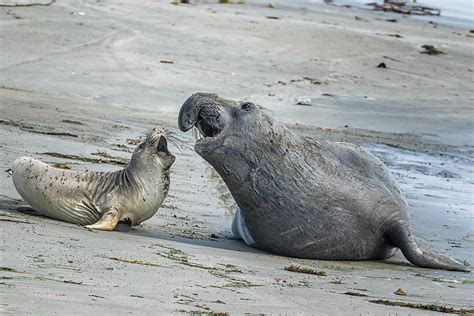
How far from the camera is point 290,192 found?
7492 millimetres

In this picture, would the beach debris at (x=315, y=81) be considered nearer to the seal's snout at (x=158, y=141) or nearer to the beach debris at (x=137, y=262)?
the seal's snout at (x=158, y=141)

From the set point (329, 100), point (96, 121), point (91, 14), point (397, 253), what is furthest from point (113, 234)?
point (91, 14)

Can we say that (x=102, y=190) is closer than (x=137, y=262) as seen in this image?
No

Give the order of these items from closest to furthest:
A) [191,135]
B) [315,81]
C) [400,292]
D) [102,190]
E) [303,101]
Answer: [400,292], [102,190], [191,135], [303,101], [315,81]

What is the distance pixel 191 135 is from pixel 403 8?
15796 mm

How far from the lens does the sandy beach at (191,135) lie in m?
5.59

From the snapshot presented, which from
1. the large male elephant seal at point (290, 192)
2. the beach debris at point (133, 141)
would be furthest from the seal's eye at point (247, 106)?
the beach debris at point (133, 141)

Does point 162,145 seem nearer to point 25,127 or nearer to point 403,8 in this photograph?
point 25,127

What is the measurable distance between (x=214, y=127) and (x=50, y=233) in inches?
55.8

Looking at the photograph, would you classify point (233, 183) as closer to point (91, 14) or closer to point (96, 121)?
point (96, 121)

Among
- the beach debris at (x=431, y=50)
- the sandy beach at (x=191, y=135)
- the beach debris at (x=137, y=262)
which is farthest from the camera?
the beach debris at (x=431, y=50)

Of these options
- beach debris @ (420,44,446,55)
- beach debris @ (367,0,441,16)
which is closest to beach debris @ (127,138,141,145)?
beach debris @ (420,44,446,55)

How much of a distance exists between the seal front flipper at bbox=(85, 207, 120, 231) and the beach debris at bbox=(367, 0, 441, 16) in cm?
1935

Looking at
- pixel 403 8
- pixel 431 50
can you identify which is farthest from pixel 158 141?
pixel 403 8
